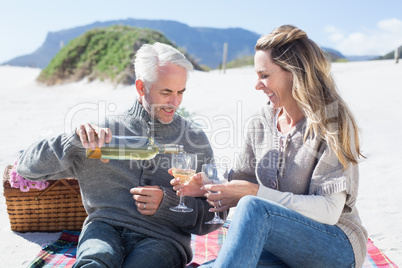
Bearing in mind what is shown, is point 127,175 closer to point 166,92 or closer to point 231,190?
point 166,92

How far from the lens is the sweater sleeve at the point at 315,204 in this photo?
8.61 ft

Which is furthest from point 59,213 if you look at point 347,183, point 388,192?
Answer: point 388,192

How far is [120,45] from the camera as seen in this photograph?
2050cm

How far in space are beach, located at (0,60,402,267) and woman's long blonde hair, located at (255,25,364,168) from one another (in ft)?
5.62

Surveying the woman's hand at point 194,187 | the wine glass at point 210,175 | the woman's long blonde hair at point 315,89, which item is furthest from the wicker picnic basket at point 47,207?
the woman's long blonde hair at point 315,89

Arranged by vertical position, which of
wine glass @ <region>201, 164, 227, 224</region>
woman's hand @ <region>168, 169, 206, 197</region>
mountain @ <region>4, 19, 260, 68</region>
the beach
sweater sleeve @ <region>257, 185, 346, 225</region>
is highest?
wine glass @ <region>201, 164, 227, 224</region>

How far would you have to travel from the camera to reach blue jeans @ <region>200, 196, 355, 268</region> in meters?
2.35

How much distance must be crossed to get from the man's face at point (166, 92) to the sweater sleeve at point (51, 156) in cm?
62

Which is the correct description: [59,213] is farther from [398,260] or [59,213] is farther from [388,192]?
[388,192]

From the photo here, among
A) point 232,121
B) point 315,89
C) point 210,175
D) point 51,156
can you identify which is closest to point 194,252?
point 210,175

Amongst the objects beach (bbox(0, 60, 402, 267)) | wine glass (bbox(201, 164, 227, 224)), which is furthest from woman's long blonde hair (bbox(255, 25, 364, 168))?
beach (bbox(0, 60, 402, 267))

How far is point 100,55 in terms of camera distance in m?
20.8

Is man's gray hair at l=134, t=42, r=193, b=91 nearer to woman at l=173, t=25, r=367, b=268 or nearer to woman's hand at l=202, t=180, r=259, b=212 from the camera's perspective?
woman at l=173, t=25, r=367, b=268

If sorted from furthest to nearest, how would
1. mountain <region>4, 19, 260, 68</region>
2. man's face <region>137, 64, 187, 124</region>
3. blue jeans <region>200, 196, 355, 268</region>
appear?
mountain <region>4, 19, 260, 68</region> < man's face <region>137, 64, 187, 124</region> < blue jeans <region>200, 196, 355, 268</region>
